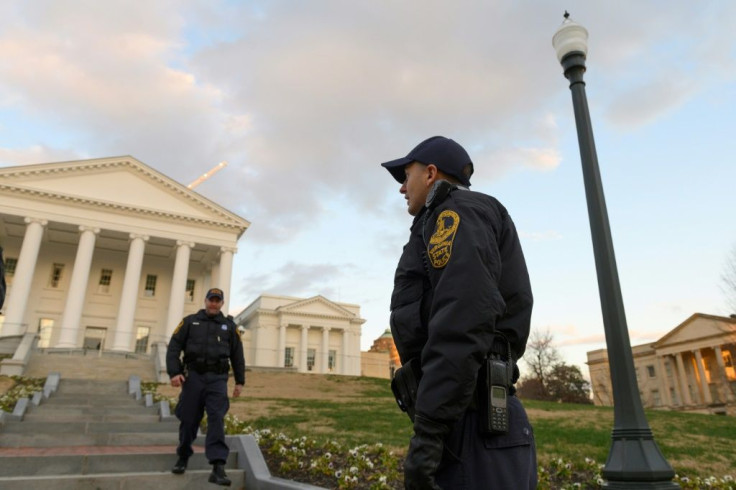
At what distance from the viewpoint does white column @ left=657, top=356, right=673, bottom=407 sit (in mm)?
65938

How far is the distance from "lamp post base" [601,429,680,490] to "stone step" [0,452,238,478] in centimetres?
500

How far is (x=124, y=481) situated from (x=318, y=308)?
5115 centimetres

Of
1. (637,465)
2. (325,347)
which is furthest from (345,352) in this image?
(637,465)

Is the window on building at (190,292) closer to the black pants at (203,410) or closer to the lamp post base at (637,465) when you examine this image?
the black pants at (203,410)

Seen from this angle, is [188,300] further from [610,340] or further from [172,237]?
[610,340]

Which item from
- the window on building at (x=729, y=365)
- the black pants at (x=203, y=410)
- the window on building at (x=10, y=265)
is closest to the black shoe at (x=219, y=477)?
the black pants at (x=203, y=410)

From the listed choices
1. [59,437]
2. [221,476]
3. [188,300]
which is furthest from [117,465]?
[188,300]

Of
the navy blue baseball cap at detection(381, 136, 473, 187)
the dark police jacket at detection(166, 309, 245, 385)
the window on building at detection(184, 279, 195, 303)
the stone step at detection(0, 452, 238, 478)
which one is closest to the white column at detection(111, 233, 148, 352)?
the window on building at detection(184, 279, 195, 303)

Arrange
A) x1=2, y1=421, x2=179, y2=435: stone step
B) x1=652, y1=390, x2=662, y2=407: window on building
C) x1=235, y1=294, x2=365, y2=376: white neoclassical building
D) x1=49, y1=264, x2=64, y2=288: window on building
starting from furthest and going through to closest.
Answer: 1. x1=652, y1=390, x2=662, y2=407: window on building
2. x1=235, y1=294, x2=365, y2=376: white neoclassical building
3. x1=49, y1=264, x2=64, y2=288: window on building
4. x1=2, y1=421, x2=179, y2=435: stone step

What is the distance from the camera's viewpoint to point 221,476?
6.05m

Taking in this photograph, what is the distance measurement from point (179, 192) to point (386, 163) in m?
41.2

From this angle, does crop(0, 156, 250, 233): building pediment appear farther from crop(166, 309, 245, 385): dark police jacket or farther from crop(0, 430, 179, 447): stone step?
crop(166, 309, 245, 385): dark police jacket

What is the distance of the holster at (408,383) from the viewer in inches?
87.6

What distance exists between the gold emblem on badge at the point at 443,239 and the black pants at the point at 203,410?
16.3ft
